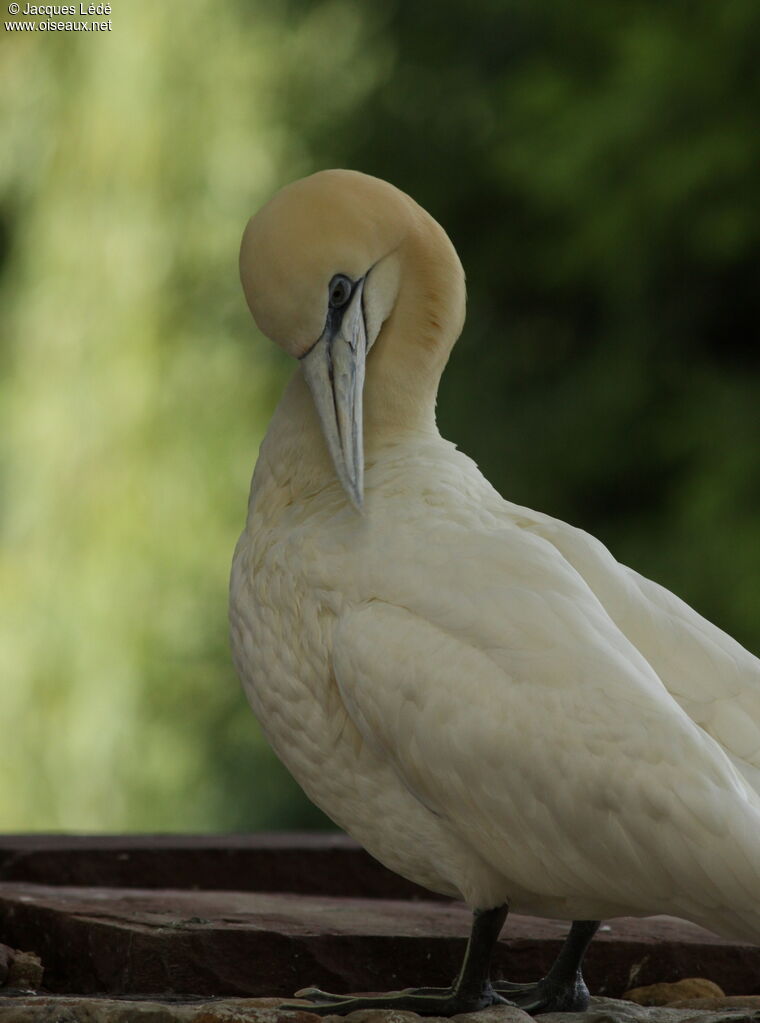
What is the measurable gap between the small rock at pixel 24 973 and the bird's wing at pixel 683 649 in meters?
1.31

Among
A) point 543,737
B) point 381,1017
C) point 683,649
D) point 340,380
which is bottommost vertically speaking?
point 381,1017

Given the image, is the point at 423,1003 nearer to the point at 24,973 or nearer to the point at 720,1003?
the point at 720,1003

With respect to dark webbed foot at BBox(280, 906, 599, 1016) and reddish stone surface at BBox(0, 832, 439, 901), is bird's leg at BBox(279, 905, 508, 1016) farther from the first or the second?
reddish stone surface at BBox(0, 832, 439, 901)

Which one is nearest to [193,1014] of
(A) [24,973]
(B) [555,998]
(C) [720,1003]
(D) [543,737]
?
(D) [543,737]

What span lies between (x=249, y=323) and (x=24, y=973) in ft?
15.8

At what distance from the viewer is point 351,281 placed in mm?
3084

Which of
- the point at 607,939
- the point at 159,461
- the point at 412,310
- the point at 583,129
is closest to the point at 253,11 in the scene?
the point at 583,129

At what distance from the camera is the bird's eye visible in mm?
3064

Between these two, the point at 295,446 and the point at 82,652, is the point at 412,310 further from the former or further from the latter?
the point at 82,652

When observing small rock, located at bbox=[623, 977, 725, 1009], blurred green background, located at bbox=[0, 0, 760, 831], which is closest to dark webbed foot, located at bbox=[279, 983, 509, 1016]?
small rock, located at bbox=[623, 977, 725, 1009]

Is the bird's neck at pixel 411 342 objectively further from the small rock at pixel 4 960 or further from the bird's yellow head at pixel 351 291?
the small rock at pixel 4 960

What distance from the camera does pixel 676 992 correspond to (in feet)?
10.7

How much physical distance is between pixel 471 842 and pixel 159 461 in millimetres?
5068

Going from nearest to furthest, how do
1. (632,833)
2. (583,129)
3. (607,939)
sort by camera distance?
(632,833) → (607,939) → (583,129)
